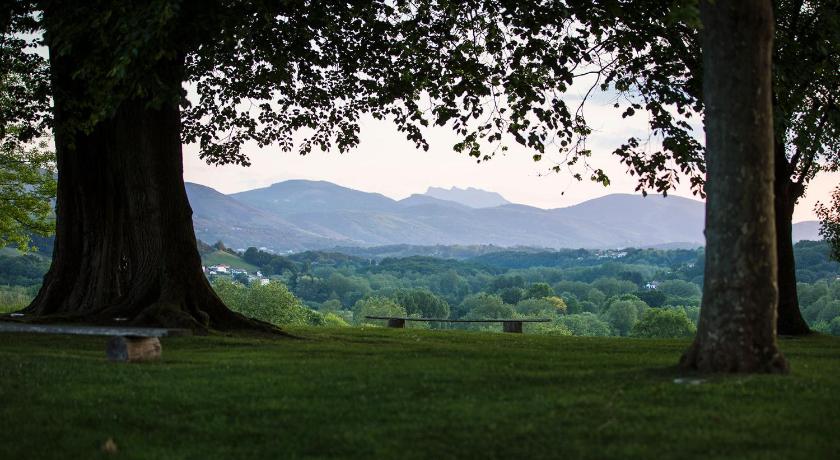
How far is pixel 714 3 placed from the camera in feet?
37.8

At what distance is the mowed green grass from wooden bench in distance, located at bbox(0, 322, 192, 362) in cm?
39

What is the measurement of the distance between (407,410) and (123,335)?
6736mm

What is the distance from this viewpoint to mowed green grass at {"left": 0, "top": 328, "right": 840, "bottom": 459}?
8.48 meters

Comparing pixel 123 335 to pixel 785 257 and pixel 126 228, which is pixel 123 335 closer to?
pixel 126 228

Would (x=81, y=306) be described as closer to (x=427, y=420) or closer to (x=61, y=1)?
(x=61, y=1)

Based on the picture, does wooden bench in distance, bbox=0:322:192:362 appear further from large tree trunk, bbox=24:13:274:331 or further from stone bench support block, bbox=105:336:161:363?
large tree trunk, bbox=24:13:274:331

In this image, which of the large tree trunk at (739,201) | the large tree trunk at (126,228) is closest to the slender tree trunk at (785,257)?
the large tree trunk at (126,228)

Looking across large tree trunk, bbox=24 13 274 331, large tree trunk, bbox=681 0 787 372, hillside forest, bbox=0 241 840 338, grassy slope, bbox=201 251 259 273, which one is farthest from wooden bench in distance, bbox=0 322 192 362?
grassy slope, bbox=201 251 259 273

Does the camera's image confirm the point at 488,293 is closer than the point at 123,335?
No

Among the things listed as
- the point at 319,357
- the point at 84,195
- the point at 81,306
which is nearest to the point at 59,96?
the point at 84,195

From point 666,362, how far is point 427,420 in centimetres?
664

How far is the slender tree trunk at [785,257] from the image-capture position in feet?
85.9

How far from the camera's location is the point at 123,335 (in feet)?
48.3

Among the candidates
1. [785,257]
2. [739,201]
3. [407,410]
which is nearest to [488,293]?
[785,257]
